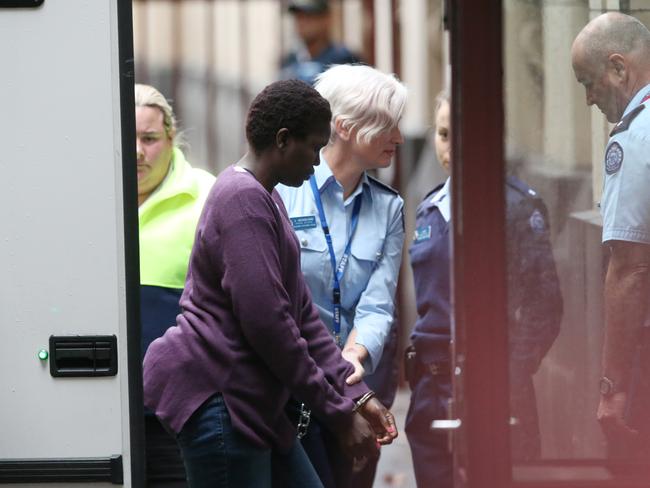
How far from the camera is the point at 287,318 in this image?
2938 millimetres

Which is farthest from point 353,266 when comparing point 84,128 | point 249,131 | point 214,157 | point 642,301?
point 214,157

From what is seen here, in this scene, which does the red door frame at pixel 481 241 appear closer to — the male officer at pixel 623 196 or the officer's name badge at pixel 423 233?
the male officer at pixel 623 196

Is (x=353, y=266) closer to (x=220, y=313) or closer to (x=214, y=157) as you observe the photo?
(x=220, y=313)

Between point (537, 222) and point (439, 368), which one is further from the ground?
point (537, 222)

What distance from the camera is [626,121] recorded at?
8.94 ft

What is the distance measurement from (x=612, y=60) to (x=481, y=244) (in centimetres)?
53

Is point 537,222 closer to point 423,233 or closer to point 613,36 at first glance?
point 613,36

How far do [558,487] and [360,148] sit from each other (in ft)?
4.87

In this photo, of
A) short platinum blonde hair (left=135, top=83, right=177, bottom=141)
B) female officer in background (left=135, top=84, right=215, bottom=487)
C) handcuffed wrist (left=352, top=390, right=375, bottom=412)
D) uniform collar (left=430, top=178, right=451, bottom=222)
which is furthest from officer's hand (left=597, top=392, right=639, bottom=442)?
short platinum blonde hair (left=135, top=83, right=177, bottom=141)

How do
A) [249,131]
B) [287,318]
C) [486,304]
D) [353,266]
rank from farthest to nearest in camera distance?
1. [353,266]
2. [249,131]
3. [287,318]
4. [486,304]

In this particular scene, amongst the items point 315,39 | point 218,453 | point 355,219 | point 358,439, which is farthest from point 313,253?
point 315,39

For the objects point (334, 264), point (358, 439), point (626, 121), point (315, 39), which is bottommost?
point (358, 439)

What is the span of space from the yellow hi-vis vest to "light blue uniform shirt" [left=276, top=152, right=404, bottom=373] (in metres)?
0.33

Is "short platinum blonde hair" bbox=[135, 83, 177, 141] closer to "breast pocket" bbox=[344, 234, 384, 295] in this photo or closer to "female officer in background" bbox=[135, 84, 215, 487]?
"female officer in background" bbox=[135, 84, 215, 487]
